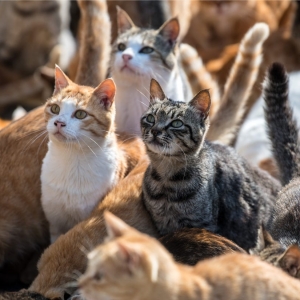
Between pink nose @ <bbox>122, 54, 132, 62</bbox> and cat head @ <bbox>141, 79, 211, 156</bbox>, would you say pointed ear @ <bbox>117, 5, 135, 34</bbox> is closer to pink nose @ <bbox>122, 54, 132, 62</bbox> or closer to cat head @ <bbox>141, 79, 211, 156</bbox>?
pink nose @ <bbox>122, 54, 132, 62</bbox>

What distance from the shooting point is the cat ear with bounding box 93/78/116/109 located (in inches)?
131

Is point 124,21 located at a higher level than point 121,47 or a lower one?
higher

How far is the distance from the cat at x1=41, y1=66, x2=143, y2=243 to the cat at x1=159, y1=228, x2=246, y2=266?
563 mm

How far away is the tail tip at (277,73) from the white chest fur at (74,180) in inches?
39.3

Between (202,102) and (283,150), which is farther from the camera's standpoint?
(283,150)

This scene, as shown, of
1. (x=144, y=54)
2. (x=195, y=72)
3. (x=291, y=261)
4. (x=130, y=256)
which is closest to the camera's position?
(x=130, y=256)

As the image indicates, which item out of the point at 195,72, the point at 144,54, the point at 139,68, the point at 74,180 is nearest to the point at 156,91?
the point at 74,180

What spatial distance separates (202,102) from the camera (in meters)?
3.14

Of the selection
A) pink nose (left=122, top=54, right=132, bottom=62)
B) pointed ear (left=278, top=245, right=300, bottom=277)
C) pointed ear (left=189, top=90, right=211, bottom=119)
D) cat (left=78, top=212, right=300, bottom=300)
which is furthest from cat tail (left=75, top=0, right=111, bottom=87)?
cat (left=78, top=212, right=300, bottom=300)

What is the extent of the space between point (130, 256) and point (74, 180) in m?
1.41

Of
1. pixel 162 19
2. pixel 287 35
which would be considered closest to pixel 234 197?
pixel 162 19

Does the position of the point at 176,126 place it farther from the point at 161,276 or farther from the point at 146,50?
the point at 146,50

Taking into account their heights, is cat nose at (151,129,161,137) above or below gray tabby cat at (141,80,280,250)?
above

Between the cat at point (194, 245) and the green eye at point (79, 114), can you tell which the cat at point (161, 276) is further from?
the green eye at point (79, 114)
